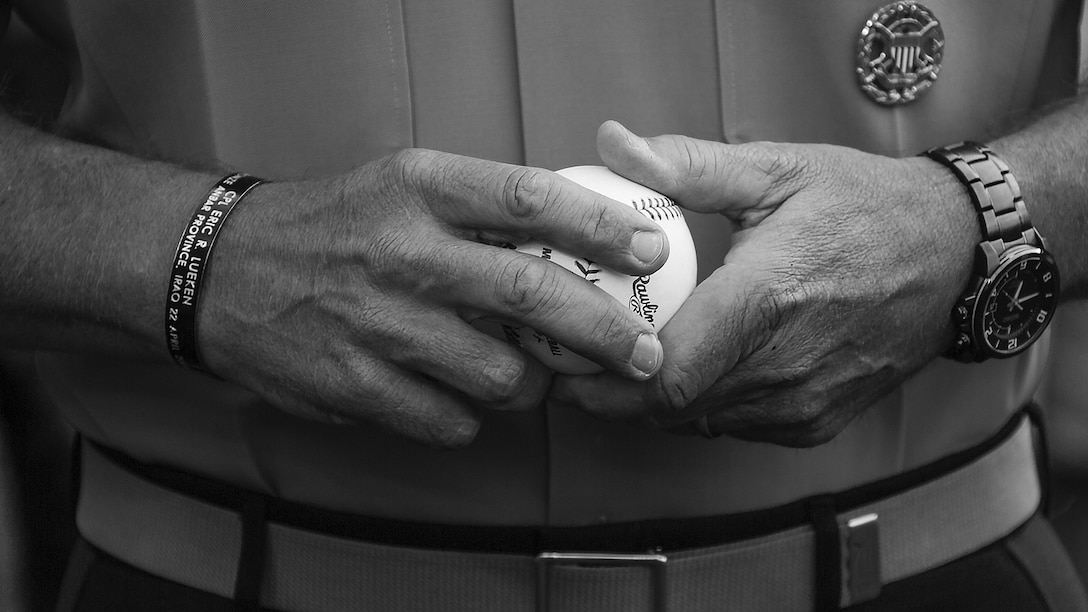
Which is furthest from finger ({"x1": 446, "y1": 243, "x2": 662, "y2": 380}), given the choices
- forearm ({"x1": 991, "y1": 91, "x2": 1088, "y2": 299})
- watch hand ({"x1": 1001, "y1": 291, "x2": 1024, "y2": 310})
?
forearm ({"x1": 991, "y1": 91, "x2": 1088, "y2": 299})

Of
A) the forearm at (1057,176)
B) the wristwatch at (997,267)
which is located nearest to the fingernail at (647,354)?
the wristwatch at (997,267)

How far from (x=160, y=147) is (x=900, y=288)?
941 mm

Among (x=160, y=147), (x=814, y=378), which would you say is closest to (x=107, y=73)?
(x=160, y=147)

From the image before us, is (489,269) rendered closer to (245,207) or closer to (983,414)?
(245,207)

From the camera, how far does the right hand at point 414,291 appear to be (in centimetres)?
85

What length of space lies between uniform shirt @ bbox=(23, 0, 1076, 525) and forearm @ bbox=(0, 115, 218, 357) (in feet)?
0.35

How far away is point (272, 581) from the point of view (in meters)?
1.13

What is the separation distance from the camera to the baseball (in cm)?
90

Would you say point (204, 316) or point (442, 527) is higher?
point (204, 316)

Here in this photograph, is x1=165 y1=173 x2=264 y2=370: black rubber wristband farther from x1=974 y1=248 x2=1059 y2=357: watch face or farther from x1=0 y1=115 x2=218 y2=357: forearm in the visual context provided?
x1=974 y1=248 x2=1059 y2=357: watch face

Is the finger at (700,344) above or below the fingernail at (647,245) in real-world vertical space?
below

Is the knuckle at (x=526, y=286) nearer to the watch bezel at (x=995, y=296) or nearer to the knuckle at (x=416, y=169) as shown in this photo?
the knuckle at (x=416, y=169)

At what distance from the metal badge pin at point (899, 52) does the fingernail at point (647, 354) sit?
0.50 m

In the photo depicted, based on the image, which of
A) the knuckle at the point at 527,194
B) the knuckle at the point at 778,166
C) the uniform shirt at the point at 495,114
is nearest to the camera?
the knuckle at the point at 527,194
